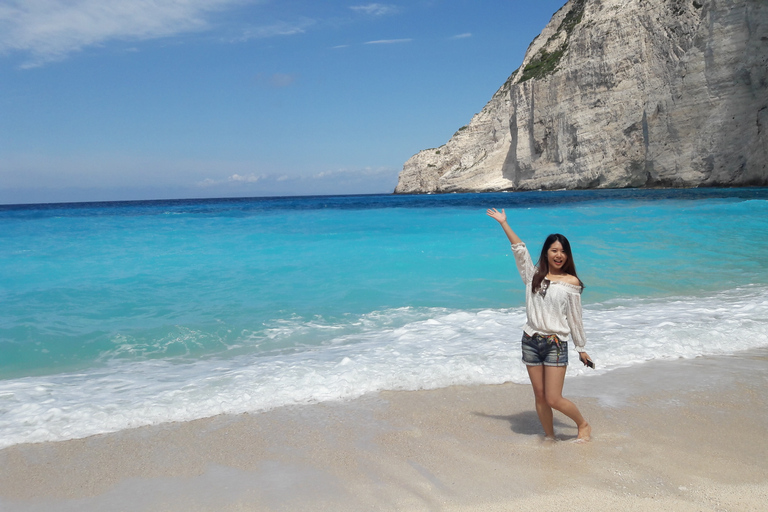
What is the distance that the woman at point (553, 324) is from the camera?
123 inches

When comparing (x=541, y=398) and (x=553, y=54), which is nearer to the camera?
(x=541, y=398)

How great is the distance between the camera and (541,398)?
322 cm

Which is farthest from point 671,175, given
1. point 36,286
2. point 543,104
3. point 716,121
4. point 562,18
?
point 36,286

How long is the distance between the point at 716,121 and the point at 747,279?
3830 cm

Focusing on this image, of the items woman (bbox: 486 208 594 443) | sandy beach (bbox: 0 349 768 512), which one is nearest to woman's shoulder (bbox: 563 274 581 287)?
woman (bbox: 486 208 594 443)

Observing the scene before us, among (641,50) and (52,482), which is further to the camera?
(641,50)

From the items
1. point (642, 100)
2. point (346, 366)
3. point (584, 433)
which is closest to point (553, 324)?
point (584, 433)

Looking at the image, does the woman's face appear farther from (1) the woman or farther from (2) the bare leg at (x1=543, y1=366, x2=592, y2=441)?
(2) the bare leg at (x1=543, y1=366, x2=592, y2=441)

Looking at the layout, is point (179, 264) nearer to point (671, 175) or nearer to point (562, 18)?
point (671, 175)

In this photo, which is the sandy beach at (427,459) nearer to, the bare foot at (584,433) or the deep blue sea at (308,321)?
the bare foot at (584,433)

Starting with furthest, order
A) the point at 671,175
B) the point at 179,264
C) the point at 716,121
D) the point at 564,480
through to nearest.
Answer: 1. the point at 671,175
2. the point at 716,121
3. the point at 179,264
4. the point at 564,480

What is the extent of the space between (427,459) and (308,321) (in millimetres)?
4095

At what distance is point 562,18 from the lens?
222ft

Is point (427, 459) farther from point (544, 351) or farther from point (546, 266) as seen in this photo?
point (546, 266)
